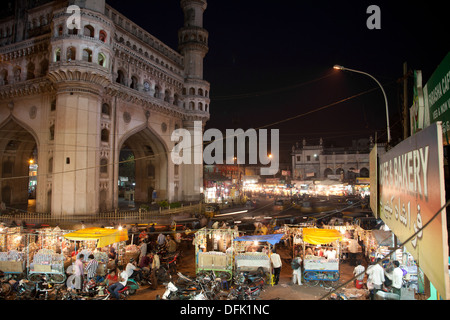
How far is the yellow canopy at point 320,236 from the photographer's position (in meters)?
11.3

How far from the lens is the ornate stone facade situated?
22203 mm

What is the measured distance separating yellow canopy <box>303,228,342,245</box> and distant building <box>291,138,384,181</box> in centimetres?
4519

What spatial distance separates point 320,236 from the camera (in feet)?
37.7

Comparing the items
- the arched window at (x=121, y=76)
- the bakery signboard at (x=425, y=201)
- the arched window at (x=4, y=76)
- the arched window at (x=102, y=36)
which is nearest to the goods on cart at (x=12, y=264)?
the bakery signboard at (x=425, y=201)

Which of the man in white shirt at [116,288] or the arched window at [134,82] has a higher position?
the arched window at [134,82]

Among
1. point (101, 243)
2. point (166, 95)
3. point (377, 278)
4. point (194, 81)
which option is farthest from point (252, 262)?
point (194, 81)

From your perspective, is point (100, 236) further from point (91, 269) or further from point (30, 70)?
point (30, 70)

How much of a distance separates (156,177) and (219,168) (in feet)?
90.5

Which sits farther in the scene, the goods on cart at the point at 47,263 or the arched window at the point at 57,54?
the arched window at the point at 57,54

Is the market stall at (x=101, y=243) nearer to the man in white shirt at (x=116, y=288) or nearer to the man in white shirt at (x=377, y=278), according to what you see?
the man in white shirt at (x=116, y=288)

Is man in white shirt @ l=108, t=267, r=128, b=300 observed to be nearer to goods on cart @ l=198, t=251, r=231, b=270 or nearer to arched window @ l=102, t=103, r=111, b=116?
goods on cart @ l=198, t=251, r=231, b=270

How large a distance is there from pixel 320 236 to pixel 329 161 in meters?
51.2

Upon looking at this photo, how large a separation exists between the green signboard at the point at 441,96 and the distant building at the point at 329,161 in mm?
52065

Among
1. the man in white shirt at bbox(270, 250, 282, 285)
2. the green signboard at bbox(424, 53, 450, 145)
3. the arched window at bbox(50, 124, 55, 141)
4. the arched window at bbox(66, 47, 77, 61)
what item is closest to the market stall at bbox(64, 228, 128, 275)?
the man in white shirt at bbox(270, 250, 282, 285)
